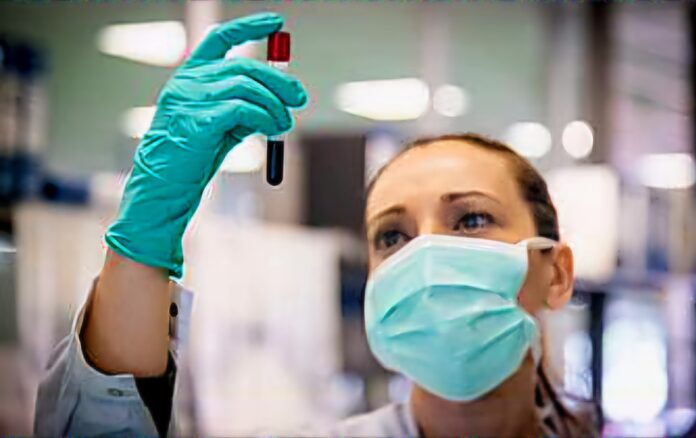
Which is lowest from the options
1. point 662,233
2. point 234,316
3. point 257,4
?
point 234,316

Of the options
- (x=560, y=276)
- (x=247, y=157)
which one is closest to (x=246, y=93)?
(x=247, y=157)

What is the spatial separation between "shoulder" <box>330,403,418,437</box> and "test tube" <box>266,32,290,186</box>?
0.33 meters

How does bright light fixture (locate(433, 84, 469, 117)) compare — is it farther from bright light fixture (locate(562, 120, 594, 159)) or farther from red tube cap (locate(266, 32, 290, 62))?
red tube cap (locate(266, 32, 290, 62))

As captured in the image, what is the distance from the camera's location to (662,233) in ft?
7.37

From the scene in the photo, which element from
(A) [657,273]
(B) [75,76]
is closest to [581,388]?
(A) [657,273]

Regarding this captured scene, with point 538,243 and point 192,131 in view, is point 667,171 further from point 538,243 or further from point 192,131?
point 192,131

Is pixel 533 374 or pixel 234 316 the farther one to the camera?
pixel 234 316

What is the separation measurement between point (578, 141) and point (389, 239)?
0.47 meters

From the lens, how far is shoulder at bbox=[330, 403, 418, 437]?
105 cm

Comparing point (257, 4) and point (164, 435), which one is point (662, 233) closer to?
point (257, 4)

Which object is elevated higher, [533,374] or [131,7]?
[131,7]

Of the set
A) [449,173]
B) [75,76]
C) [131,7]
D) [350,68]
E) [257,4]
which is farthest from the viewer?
[75,76]

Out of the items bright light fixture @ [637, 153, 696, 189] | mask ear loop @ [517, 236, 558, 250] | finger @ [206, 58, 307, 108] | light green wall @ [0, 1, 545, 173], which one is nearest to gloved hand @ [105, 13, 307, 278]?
finger @ [206, 58, 307, 108]

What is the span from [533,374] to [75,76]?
192 cm
